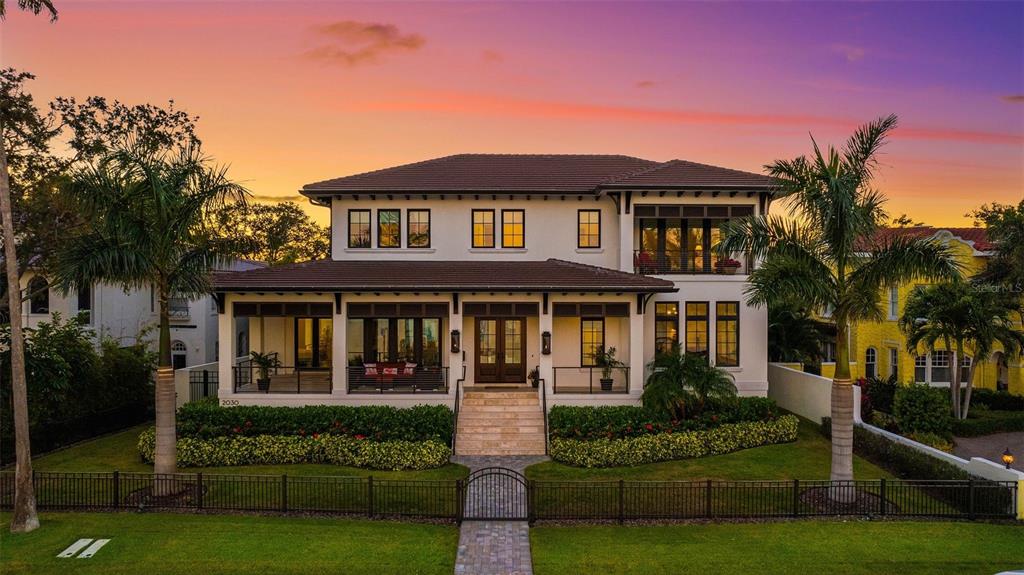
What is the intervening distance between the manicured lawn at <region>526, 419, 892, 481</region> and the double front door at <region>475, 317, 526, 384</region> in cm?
522

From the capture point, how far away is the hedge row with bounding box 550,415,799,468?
49.4 feet

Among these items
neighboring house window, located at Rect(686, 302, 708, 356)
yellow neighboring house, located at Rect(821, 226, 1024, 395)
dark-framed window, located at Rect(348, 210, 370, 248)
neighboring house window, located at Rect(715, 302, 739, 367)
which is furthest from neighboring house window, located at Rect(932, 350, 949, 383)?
dark-framed window, located at Rect(348, 210, 370, 248)

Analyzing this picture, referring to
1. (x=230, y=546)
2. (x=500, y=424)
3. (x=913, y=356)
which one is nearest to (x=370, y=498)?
(x=230, y=546)

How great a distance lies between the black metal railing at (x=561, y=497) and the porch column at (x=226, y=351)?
191 inches

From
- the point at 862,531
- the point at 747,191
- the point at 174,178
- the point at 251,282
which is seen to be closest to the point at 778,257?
the point at 862,531

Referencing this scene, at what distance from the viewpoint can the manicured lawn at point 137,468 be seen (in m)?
14.5

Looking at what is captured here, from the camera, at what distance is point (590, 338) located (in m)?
20.1

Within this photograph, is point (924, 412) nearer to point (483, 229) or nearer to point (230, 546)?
point (483, 229)

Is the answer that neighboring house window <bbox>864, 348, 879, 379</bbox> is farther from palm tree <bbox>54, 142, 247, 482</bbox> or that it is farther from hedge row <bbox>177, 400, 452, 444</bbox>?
palm tree <bbox>54, 142, 247, 482</bbox>

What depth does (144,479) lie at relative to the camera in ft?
42.7

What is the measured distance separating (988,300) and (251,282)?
25082mm

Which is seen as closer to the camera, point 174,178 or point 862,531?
point 862,531

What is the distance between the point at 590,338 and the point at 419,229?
7439mm

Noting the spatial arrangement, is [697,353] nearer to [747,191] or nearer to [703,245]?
[703,245]
